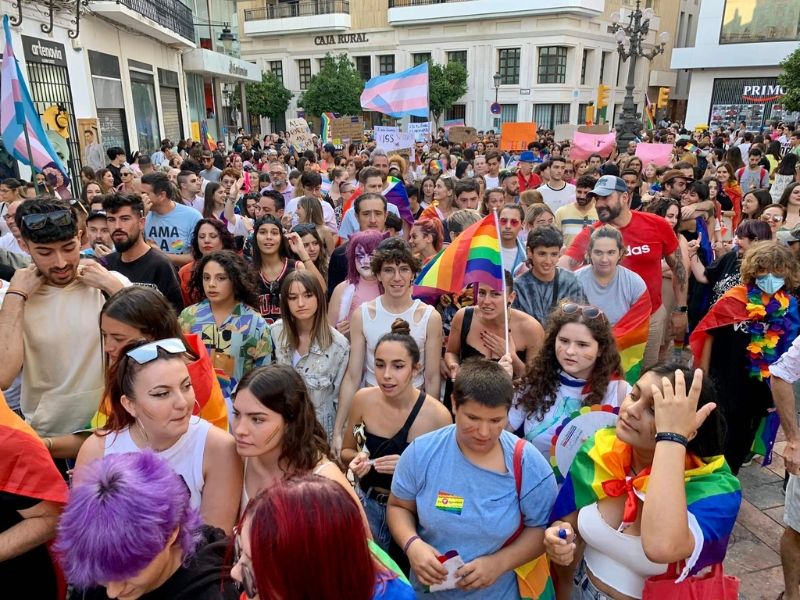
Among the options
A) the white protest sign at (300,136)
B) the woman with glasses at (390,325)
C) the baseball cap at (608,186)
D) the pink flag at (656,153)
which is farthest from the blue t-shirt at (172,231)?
the pink flag at (656,153)

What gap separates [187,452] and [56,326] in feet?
3.97

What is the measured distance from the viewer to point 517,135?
14.0 meters

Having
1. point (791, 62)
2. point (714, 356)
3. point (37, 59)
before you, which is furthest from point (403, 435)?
point (791, 62)

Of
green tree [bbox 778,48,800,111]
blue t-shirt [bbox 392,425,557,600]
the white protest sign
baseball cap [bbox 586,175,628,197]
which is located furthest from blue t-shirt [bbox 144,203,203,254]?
green tree [bbox 778,48,800,111]

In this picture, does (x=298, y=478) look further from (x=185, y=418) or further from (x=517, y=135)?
(x=517, y=135)

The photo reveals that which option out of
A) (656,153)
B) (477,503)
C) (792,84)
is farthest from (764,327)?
(792,84)

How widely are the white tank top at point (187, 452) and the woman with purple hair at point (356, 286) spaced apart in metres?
1.99

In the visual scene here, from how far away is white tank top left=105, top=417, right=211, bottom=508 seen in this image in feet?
7.34

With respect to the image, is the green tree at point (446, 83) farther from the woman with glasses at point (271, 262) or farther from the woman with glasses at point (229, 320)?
the woman with glasses at point (229, 320)

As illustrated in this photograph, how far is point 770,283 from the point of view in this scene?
353 cm

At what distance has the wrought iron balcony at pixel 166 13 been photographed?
15.0 metres

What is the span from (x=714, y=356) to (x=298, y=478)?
3.36 m

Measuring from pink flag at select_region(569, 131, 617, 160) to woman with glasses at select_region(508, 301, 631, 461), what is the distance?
1008 cm

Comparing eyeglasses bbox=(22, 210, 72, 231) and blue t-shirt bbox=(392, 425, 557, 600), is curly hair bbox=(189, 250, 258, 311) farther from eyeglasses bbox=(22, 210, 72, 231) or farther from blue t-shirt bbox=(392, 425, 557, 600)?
blue t-shirt bbox=(392, 425, 557, 600)
